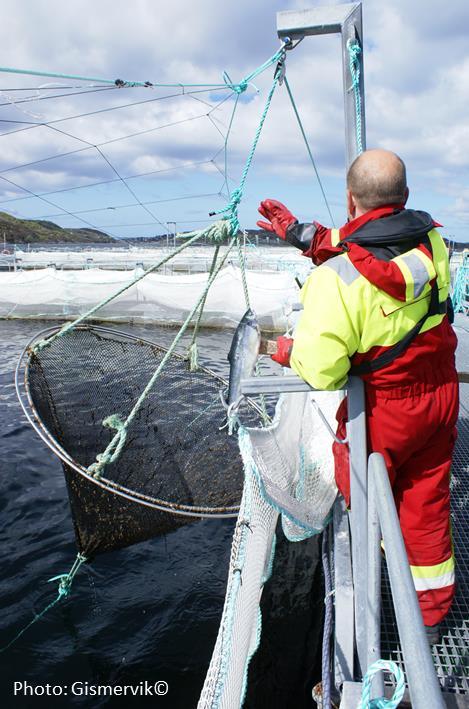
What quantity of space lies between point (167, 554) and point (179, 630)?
116 centimetres

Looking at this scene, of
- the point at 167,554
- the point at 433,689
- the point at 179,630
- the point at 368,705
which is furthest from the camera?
the point at 167,554

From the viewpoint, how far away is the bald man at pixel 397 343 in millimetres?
2123

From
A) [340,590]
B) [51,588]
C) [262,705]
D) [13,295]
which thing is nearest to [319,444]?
[340,590]

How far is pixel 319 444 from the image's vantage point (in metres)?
4.07

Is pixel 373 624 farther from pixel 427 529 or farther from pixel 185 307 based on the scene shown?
pixel 185 307

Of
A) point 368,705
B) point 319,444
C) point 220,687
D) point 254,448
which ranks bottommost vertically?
point 220,687

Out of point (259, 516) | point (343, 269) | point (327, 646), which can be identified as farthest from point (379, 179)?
point (327, 646)

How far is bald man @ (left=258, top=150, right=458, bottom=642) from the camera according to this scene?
212 cm

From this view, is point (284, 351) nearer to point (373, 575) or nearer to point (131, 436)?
point (373, 575)

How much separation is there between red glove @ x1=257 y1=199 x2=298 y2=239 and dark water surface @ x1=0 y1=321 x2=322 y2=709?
356cm

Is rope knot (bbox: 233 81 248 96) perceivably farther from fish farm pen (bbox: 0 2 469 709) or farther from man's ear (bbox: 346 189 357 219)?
man's ear (bbox: 346 189 357 219)

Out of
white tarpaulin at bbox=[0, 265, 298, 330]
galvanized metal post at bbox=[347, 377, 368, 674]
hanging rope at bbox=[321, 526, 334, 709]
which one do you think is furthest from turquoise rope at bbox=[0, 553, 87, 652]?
white tarpaulin at bbox=[0, 265, 298, 330]

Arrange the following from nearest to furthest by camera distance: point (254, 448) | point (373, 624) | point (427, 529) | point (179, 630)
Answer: point (373, 624) → point (427, 529) → point (254, 448) → point (179, 630)

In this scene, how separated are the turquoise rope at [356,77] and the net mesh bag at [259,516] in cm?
215
